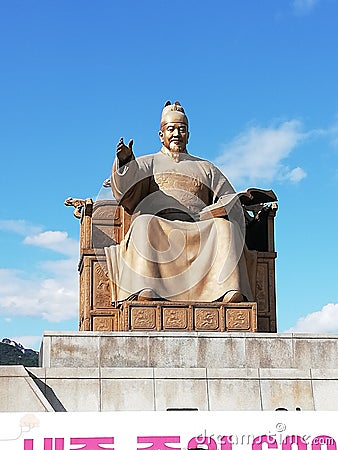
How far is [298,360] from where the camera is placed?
9445mm

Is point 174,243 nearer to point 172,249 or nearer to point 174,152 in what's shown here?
point 172,249

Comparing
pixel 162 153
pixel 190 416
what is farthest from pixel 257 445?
pixel 162 153

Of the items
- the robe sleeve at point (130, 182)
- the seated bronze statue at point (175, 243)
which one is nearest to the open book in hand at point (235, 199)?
the seated bronze statue at point (175, 243)

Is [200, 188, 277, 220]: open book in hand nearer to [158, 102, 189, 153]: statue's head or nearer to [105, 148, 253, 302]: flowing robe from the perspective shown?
[105, 148, 253, 302]: flowing robe

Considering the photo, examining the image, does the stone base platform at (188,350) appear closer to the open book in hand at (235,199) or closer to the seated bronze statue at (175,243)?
the seated bronze statue at (175,243)

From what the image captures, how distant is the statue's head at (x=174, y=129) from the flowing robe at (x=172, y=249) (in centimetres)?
73

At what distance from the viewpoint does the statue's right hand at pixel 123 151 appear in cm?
1000

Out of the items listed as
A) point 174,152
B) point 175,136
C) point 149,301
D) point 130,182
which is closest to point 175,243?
point 149,301

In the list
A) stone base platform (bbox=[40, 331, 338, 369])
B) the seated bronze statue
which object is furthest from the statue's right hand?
stone base platform (bbox=[40, 331, 338, 369])

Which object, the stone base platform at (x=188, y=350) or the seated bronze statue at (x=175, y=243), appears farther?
the seated bronze statue at (x=175, y=243)

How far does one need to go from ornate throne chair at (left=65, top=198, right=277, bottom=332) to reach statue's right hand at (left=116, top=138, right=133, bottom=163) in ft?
2.10

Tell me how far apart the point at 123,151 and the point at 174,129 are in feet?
3.70

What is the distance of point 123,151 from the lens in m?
10.1

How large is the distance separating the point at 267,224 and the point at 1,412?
388 centimetres
